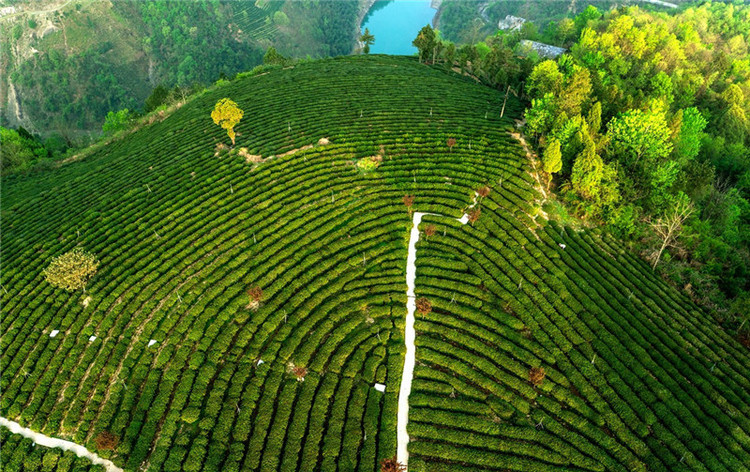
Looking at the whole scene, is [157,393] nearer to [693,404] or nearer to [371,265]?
[371,265]

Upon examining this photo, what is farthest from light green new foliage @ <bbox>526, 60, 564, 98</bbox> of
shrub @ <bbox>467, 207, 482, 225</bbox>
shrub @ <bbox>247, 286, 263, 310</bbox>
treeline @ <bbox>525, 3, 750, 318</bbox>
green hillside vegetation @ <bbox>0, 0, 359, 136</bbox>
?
green hillside vegetation @ <bbox>0, 0, 359, 136</bbox>

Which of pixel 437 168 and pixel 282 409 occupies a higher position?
pixel 437 168

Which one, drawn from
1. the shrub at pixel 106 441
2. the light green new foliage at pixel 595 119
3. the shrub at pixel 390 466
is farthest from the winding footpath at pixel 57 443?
the light green new foliage at pixel 595 119

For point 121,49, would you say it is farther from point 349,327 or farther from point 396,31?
point 349,327

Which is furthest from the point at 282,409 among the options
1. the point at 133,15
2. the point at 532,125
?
the point at 133,15

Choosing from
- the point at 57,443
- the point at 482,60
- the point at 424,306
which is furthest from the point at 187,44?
the point at 424,306

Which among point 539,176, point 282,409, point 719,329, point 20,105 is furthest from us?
point 20,105

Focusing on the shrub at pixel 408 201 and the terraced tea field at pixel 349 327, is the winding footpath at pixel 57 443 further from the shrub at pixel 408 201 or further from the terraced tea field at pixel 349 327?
the shrub at pixel 408 201

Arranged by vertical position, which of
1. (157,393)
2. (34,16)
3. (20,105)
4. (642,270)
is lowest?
(157,393)
